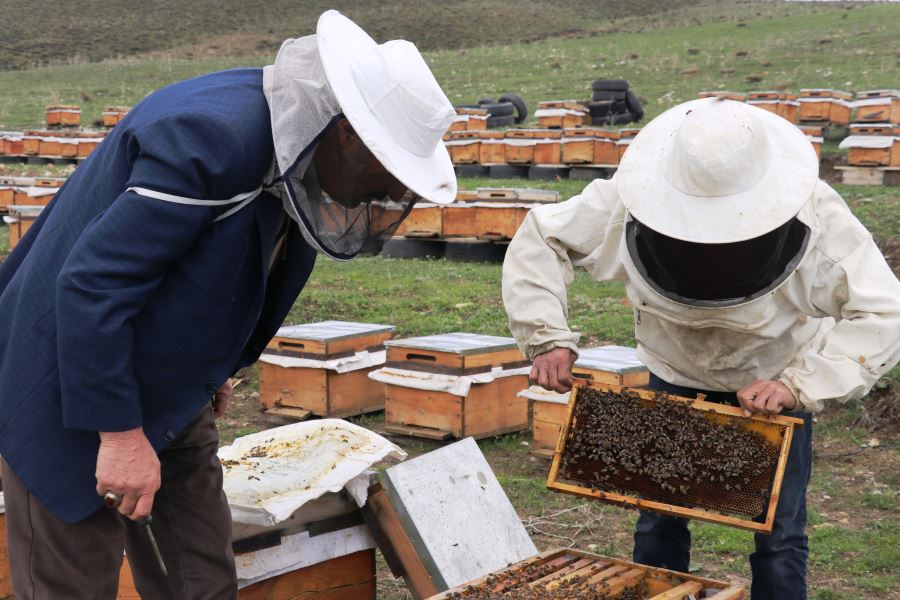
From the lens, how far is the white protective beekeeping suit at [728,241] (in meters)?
2.67

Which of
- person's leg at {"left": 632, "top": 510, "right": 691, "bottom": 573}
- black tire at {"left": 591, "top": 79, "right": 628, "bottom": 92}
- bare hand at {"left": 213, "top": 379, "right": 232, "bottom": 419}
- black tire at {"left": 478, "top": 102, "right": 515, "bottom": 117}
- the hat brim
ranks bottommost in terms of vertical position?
person's leg at {"left": 632, "top": 510, "right": 691, "bottom": 573}

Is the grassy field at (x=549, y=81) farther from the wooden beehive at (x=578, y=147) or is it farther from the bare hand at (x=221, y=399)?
the bare hand at (x=221, y=399)

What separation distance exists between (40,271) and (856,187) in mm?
11518

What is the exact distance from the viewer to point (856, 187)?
11945 millimetres

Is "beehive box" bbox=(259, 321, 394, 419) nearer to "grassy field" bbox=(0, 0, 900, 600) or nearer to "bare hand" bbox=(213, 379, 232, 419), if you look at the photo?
"grassy field" bbox=(0, 0, 900, 600)

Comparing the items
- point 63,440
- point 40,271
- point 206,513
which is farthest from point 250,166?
point 206,513

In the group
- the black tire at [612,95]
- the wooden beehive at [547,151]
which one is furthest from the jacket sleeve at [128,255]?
the black tire at [612,95]

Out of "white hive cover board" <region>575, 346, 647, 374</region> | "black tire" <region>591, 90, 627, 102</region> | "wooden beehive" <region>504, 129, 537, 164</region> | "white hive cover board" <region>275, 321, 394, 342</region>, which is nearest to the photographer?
"white hive cover board" <region>575, 346, 647, 374</region>

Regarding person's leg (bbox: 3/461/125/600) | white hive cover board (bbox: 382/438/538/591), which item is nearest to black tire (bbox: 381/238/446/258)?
white hive cover board (bbox: 382/438/538/591)

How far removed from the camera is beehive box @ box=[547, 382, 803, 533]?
9.54 feet

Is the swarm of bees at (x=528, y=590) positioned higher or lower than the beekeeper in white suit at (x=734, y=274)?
lower

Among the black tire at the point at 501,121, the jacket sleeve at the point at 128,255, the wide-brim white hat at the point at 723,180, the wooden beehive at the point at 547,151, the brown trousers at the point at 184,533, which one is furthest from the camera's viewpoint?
the black tire at the point at 501,121

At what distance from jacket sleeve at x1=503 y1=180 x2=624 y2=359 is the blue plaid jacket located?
39.3 inches

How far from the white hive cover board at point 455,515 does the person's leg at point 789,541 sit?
93 cm
